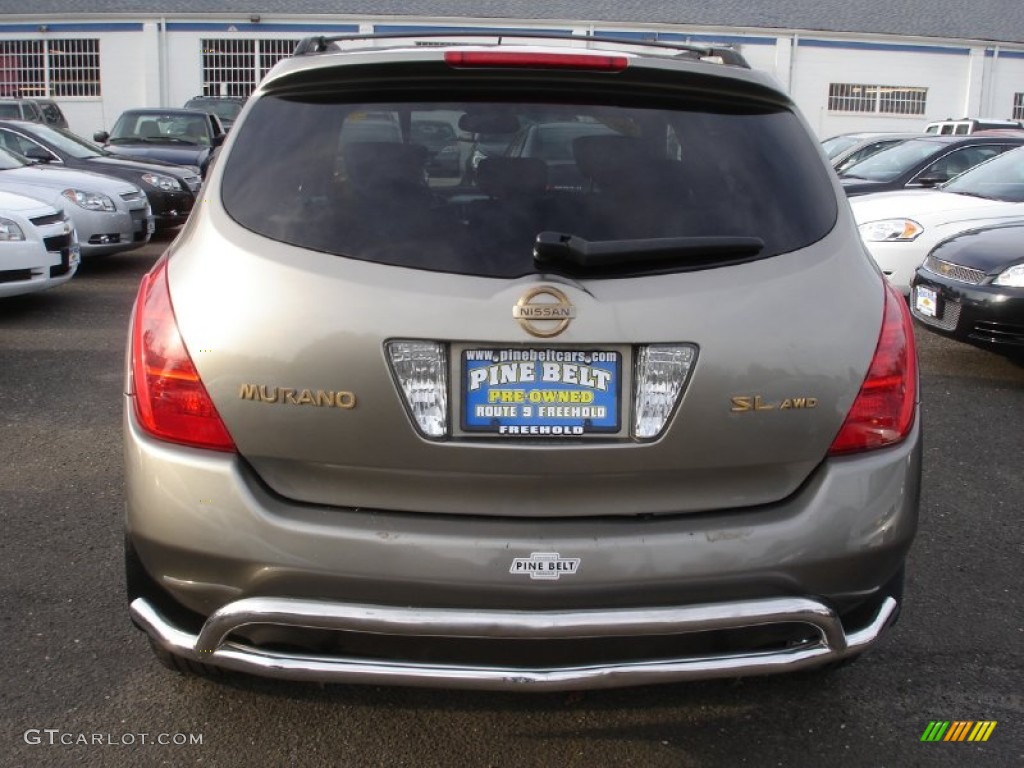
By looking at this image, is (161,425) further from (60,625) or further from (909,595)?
(909,595)

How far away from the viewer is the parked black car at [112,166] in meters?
12.5

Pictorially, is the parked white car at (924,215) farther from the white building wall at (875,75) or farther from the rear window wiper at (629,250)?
the white building wall at (875,75)

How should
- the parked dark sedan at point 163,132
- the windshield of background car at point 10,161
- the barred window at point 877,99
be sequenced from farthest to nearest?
the barred window at point 877,99, the parked dark sedan at point 163,132, the windshield of background car at point 10,161

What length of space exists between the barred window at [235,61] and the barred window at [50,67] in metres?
3.52

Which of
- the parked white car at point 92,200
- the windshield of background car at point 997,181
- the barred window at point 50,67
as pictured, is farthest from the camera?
the barred window at point 50,67

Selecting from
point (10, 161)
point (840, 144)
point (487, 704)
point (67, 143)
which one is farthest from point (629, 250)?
point (840, 144)

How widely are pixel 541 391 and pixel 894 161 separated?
11537 mm

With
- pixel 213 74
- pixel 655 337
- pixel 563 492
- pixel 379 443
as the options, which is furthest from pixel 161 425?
pixel 213 74

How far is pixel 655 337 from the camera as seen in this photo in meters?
2.31

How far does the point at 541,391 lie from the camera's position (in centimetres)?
231

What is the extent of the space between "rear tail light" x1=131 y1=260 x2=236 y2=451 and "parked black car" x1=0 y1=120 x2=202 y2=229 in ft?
34.7

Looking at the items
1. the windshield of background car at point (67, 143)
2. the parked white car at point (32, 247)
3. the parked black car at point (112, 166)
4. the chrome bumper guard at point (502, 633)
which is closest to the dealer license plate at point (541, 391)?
the chrome bumper guard at point (502, 633)

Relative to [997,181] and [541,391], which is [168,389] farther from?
[997,181]

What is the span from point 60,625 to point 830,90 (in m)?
32.3
